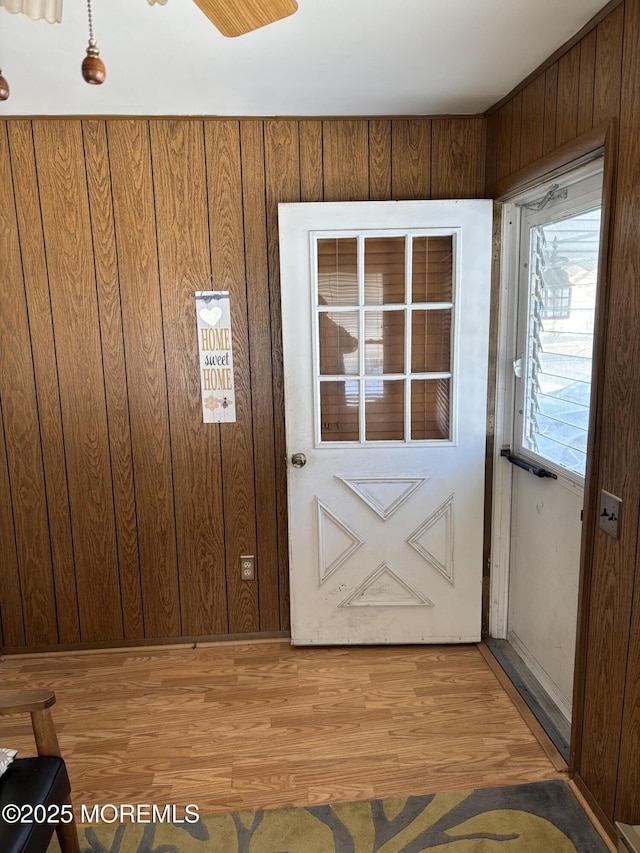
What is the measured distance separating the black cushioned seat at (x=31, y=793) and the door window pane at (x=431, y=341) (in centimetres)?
→ 199

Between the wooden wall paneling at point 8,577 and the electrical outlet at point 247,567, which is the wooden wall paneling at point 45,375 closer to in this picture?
the wooden wall paneling at point 8,577

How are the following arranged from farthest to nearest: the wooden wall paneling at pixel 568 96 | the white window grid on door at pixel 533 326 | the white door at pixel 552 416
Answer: the white window grid on door at pixel 533 326, the white door at pixel 552 416, the wooden wall paneling at pixel 568 96

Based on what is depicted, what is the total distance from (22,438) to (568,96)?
2.65 meters

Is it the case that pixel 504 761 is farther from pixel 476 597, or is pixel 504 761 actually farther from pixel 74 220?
pixel 74 220

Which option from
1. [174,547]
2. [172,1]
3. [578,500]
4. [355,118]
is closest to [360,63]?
[355,118]

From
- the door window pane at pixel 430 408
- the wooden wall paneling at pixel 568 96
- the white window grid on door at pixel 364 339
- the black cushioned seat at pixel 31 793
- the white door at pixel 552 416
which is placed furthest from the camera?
the door window pane at pixel 430 408

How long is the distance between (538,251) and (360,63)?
104 centimetres

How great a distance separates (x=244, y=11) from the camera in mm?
1135

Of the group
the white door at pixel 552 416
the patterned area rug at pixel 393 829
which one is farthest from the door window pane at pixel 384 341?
the patterned area rug at pixel 393 829

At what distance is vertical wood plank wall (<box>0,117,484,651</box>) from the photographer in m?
2.55

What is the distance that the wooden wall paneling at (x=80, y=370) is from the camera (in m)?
2.53

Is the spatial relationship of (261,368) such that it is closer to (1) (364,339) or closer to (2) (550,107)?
(1) (364,339)

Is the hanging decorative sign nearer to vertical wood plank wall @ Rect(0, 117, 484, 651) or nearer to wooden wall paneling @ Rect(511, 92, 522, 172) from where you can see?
vertical wood plank wall @ Rect(0, 117, 484, 651)

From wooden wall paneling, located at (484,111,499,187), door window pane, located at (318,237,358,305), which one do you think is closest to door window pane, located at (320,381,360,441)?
door window pane, located at (318,237,358,305)
